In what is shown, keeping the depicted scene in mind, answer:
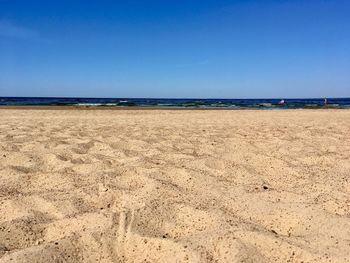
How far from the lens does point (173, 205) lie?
8.12 ft

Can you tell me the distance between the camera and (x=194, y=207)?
2.43 metres

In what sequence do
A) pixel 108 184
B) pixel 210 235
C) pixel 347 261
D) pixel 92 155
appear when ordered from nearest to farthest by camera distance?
1. pixel 347 261
2. pixel 210 235
3. pixel 108 184
4. pixel 92 155

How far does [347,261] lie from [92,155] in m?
2.77

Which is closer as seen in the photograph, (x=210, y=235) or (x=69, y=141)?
(x=210, y=235)

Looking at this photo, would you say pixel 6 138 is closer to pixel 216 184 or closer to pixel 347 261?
pixel 216 184

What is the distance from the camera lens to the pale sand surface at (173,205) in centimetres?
191

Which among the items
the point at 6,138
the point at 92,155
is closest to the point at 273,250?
the point at 92,155

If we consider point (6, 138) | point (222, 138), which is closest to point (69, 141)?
point (6, 138)

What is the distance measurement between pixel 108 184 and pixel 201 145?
2.06 metres

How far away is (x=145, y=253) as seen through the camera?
6.28 ft

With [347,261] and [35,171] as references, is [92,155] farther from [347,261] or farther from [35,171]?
[347,261]

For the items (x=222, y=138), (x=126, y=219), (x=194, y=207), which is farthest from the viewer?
(x=222, y=138)

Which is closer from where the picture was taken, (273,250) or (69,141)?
(273,250)

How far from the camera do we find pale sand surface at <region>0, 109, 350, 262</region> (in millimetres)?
1911
